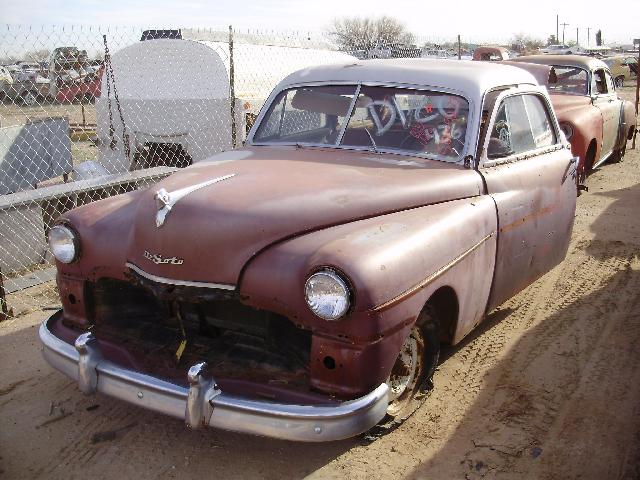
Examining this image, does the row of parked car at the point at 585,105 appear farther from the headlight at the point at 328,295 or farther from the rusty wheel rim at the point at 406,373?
the headlight at the point at 328,295

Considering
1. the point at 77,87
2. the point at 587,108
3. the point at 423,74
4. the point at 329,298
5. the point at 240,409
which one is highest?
the point at 77,87

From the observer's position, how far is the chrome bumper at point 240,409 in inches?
100

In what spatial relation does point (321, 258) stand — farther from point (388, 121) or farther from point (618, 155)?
point (618, 155)

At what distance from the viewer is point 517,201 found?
3.83 m

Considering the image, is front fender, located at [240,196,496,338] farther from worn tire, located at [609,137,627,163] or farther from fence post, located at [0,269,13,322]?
worn tire, located at [609,137,627,163]

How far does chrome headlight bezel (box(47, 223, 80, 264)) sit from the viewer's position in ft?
10.7

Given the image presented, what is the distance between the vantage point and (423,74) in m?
4.04

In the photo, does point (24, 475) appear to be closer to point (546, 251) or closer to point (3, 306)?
point (3, 306)

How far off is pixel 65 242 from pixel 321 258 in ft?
4.90

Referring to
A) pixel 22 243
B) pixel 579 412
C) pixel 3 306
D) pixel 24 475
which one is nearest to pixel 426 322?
pixel 579 412

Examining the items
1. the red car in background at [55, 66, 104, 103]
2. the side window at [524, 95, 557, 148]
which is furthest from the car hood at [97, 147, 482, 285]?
the red car in background at [55, 66, 104, 103]

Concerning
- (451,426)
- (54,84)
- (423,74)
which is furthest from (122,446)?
(54,84)

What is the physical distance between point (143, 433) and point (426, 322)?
4.92 feet

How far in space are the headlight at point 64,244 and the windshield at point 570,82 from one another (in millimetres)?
7212
